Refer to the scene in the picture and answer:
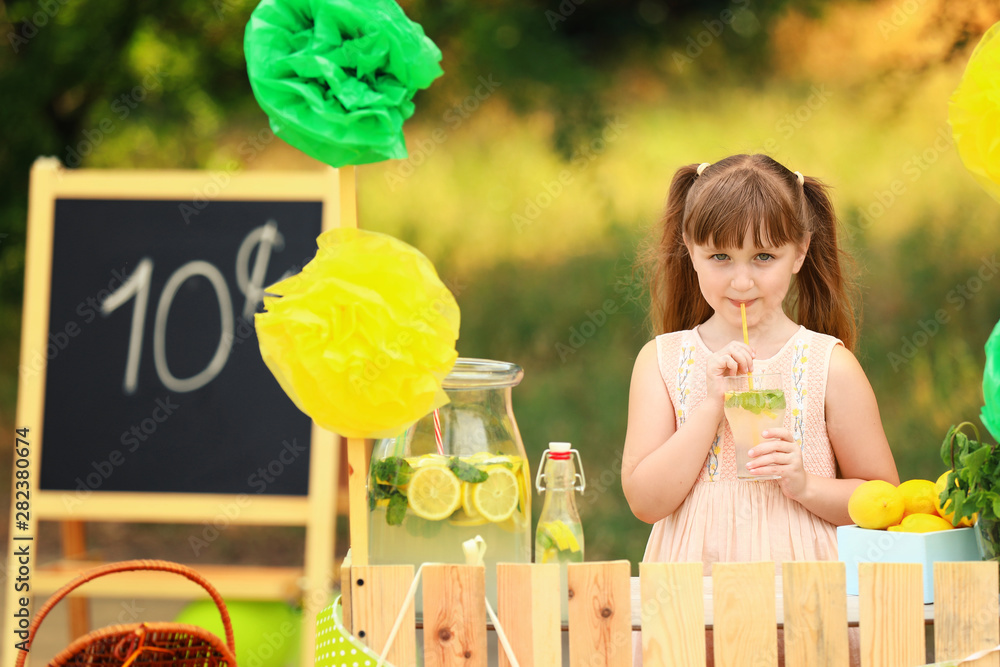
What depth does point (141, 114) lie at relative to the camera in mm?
4020

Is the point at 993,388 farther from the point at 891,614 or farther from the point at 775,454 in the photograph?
the point at 775,454

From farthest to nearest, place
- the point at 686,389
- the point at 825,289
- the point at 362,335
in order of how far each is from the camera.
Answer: the point at 825,289
the point at 686,389
the point at 362,335

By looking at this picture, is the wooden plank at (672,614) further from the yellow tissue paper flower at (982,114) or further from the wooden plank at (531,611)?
the yellow tissue paper flower at (982,114)

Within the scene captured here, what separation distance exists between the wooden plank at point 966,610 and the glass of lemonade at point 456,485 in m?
0.46

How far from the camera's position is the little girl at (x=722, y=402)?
1.45m

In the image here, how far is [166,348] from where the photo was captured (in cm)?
268

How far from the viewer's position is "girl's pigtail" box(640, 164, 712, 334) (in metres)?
1.68

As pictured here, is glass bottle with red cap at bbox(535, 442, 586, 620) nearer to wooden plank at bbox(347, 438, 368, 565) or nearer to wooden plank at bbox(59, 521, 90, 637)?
wooden plank at bbox(347, 438, 368, 565)

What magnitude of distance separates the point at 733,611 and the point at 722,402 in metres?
0.50

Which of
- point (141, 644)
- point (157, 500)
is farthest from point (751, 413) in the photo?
point (157, 500)

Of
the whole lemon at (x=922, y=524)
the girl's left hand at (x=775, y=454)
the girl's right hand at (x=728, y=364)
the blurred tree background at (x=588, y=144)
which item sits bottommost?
the whole lemon at (x=922, y=524)

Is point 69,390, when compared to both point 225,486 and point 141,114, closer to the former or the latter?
point 225,486

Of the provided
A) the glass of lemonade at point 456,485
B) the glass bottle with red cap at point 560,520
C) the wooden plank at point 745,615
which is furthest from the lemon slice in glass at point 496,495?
the wooden plank at point 745,615

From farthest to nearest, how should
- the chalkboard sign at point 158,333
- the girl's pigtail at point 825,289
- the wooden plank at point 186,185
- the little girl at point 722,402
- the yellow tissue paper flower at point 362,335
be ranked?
the wooden plank at point 186,185
the chalkboard sign at point 158,333
the girl's pigtail at point 825,289
the little girl at point 722,402
the yellow tissue paper flower at point 362,335
